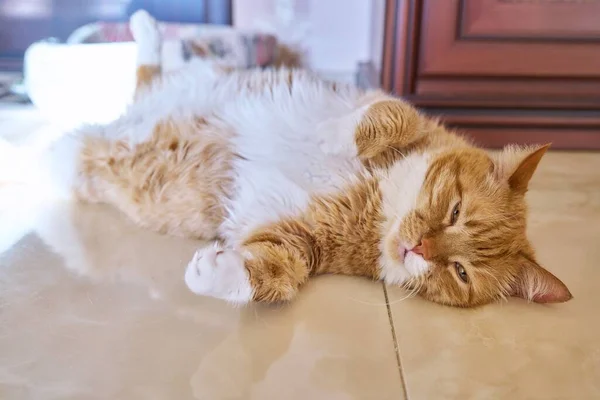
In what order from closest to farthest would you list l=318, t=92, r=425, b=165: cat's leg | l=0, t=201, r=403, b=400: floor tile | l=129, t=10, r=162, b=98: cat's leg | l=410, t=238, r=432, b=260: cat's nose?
1. l=0, t=201, r=403, b=400: floor tile
2. l=410, t=238, r=432, b=260: cat's nose
3. l=318, t=92, r=425, b=165: cat's leg
4. l=129, t=10, r=162, b=98: cat's leg

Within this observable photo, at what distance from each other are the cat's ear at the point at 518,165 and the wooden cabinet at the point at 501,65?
0.77 meters

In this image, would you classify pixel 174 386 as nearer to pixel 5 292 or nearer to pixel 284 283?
pixel 284 283

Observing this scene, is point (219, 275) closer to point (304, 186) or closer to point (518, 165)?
point (304, 186)

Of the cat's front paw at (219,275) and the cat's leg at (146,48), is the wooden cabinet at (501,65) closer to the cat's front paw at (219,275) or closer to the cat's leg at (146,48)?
the cat's leg at (146,48)

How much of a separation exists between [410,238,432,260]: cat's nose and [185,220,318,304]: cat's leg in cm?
22

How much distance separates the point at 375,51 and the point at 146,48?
0.90 meters

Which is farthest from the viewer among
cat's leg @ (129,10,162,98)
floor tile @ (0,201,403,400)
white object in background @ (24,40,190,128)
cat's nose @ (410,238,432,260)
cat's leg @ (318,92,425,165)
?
white object in background @ (24,40,190,128)

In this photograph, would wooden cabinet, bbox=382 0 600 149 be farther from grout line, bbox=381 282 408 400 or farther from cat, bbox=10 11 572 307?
grout line, bbox=381 282 408 400

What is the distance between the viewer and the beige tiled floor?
3.12ft

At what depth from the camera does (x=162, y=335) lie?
3.48ft

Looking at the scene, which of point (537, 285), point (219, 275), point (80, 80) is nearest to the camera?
point (219, 275)

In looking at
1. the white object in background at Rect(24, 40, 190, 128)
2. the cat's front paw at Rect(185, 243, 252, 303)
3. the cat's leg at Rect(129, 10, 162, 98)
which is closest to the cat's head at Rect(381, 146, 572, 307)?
the cat's front paw at Rect(185, 243, 252, 303)

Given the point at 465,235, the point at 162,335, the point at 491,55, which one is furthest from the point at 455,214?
the point at 491,55

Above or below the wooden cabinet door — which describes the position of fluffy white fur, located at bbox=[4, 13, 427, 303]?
below
